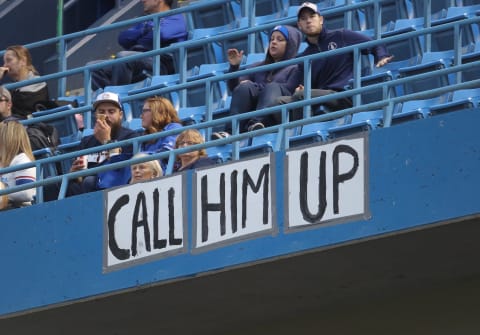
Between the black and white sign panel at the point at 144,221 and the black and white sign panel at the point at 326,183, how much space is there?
2.68 feet

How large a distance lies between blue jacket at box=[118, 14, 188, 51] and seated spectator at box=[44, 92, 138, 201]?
6.63ft

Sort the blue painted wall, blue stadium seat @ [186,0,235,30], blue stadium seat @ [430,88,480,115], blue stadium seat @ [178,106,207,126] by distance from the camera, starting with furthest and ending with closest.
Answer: blue stadium seat @ [186,0,235,30] → blue stadium seat @ [178,106,207,126] → blue stadium seat @ [430,88,480,115] → the blue painted wall

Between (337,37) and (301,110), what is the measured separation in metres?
0.87

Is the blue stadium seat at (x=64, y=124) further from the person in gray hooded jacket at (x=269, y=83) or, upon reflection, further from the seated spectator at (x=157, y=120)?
the seated spectator at (x=157, y=120)

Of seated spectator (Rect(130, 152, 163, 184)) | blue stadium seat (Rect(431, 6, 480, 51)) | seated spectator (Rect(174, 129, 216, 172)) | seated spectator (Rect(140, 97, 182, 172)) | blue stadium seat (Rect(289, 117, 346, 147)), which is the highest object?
blue stadium seat (Rect(431, 6, 480, 51))

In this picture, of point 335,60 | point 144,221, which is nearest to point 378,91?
point 335,60

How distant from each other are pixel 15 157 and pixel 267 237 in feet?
7.61

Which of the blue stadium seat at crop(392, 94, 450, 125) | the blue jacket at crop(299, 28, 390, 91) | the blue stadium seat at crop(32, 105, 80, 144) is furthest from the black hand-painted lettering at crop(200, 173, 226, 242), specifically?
the blue stadium seat at crop(32, 105, 80, 144)

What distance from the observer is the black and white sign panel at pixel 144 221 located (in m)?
11.9

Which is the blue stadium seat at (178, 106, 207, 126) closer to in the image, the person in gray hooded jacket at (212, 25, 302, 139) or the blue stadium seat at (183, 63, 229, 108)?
the blue stadium seat at (183, 63, 229, 108)

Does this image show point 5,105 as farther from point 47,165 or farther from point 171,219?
point 171,219

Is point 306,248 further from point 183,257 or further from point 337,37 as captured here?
point 337,37

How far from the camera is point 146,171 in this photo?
12.2 m

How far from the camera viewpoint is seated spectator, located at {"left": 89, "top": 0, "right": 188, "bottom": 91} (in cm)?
1502
